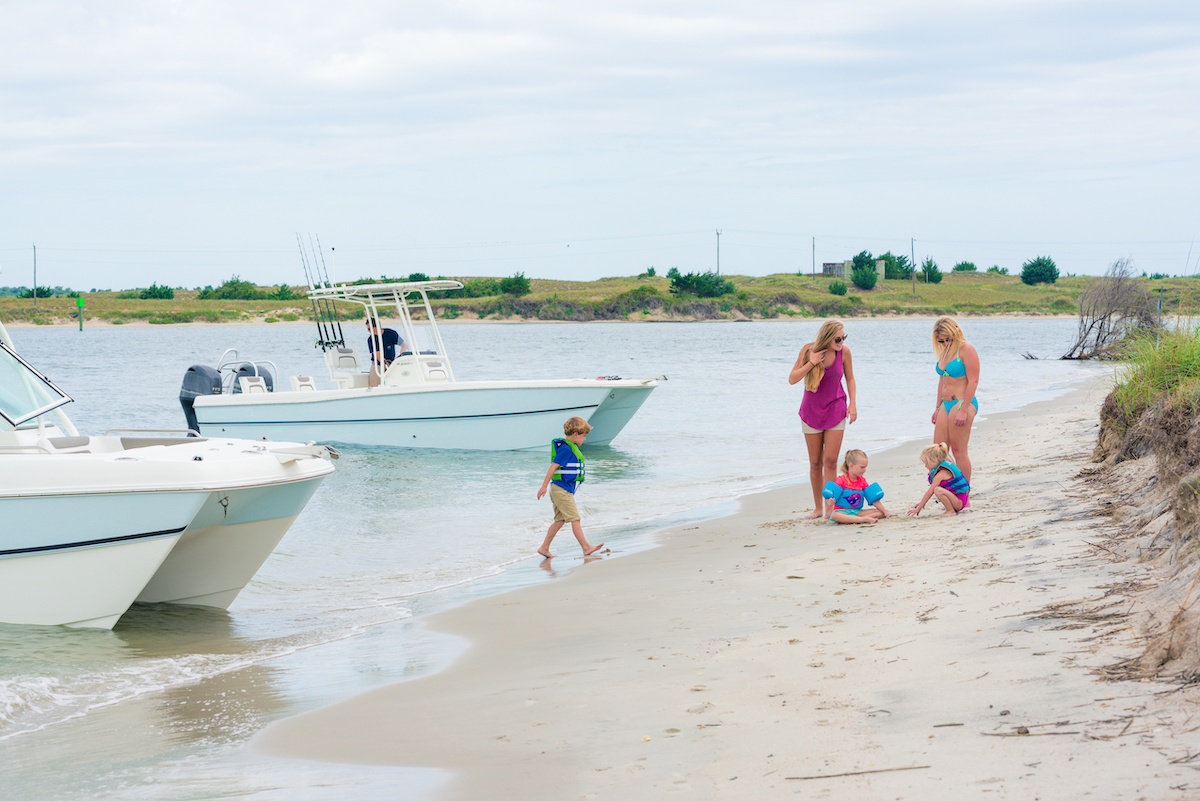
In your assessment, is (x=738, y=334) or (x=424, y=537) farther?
(x=738, y=334)

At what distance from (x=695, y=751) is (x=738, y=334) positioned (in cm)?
6300

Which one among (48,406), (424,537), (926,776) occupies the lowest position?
(424,537)

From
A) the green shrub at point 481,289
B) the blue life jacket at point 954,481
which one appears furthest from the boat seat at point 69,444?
the green shrub at point 481,289

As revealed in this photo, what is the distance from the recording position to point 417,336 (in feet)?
51.0

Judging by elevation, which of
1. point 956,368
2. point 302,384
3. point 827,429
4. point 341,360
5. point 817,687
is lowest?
point 817,687

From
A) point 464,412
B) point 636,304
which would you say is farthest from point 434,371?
point 636,304

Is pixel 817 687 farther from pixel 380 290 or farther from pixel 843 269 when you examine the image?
pixel 843 269

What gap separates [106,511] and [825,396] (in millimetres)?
4928

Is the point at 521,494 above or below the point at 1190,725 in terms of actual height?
below

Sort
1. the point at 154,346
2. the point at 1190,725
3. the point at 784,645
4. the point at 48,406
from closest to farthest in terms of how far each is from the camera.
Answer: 1. the point at 1190,725
2. the point at 784,645
3. the point at 48,406
4. the point at 154,346

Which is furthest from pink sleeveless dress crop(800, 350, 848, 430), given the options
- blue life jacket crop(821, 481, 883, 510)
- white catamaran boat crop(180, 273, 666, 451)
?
white catamaran boat crop(180, 273, 666, 451)

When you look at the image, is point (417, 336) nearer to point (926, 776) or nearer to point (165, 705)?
point (165, 705)

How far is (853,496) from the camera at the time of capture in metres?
7.14

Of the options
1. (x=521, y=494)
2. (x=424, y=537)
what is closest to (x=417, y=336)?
(x=521, y=494)
